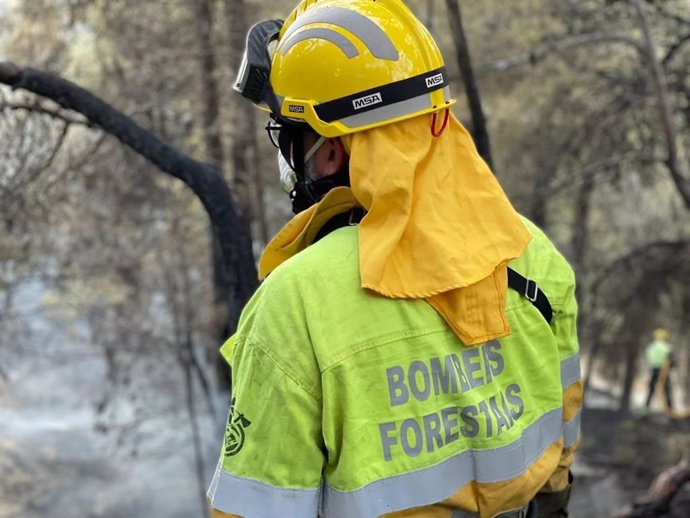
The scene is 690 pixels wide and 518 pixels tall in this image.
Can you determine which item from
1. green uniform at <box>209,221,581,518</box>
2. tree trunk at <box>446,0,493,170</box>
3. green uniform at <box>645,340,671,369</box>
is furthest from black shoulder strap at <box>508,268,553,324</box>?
green uniform at <box>645,340,671,369</box>

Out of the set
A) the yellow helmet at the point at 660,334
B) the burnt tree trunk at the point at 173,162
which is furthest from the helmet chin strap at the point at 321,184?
the yellow helmet at the point at 660,334

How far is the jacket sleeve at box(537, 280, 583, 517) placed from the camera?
177cm

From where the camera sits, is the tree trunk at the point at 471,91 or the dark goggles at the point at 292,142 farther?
the tree trunk at the point at 471,91

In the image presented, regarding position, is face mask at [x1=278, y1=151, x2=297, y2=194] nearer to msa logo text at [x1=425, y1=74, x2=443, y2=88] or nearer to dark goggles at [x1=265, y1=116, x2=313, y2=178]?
dark goggles at [x1=265, y1=116, x2=313, y2=178]

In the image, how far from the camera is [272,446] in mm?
1320

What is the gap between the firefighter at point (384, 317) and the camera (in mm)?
1321

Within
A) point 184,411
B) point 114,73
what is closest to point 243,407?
point 114,73

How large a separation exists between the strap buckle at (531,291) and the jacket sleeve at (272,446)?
557 mm

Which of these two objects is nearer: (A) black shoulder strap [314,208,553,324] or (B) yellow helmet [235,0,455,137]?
(B) yellow helmet [235,0,455,137]

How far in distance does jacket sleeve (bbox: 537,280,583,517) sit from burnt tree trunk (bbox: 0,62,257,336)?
1.08 meters

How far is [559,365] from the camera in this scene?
1.70 metres

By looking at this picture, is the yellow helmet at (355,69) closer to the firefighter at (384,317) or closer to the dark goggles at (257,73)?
the firefighter at (384,317)

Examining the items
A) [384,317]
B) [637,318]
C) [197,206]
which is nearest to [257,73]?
[384,317]

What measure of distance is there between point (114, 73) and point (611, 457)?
36.5ft
